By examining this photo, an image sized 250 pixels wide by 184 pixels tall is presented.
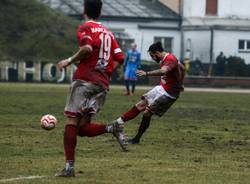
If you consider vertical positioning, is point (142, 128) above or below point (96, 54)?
below

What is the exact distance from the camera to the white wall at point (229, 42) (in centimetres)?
6638

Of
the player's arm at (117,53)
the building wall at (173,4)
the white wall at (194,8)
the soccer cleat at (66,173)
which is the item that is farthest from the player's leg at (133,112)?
the building wall at (173,4)

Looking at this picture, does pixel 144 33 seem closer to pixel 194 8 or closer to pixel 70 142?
pixel 194 8

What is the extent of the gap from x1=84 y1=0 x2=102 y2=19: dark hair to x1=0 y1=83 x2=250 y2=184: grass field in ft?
6.14

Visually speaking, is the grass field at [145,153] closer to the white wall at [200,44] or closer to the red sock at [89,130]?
the red sock at [89,130]

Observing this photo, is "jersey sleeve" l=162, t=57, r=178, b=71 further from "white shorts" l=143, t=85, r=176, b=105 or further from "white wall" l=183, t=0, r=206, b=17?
"white wall" l=183, t=0, r=206, b=17

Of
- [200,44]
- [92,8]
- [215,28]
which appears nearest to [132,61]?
[92,8]

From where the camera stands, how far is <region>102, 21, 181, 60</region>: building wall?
67.4 metres

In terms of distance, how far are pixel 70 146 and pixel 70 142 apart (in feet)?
0.19

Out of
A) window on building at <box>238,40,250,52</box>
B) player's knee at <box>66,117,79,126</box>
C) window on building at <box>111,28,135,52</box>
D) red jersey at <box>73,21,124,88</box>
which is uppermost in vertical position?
red jersey at <box>73,21,124,88</box>

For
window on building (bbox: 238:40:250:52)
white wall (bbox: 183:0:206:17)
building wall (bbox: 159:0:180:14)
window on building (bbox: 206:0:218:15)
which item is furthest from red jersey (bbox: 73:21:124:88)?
building wall (bbox: 159:0:180:14)

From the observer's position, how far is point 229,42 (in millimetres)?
67000

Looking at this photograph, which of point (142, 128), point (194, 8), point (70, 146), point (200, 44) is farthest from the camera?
point (194, 8)

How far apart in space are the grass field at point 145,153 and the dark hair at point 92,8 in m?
1.87
